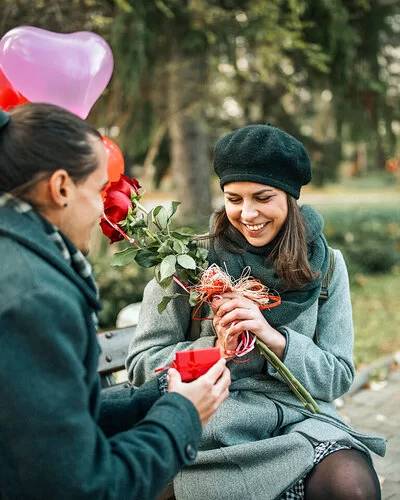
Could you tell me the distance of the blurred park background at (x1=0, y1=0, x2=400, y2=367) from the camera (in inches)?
228

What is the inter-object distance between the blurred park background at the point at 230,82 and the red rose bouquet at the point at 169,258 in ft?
9.30

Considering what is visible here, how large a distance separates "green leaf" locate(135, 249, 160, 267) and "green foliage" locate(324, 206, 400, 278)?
743 cm

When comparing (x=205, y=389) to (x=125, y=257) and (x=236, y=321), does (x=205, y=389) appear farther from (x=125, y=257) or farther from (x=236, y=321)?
(x=125, y=257)

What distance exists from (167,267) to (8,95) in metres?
0.75

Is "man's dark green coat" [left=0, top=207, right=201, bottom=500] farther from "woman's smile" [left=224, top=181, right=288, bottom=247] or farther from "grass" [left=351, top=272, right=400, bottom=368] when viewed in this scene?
"grass" [left=351, top=272, right=400, bottom=368]

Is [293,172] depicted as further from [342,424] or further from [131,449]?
[131,449]

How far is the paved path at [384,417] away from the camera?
11.0 feet

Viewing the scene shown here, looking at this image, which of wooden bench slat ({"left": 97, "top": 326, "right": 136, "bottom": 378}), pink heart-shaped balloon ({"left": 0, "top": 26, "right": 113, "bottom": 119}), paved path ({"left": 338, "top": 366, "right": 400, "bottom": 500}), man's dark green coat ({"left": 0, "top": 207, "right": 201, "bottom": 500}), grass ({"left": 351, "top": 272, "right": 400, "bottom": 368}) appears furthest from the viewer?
grass ({"left": 351, "top": 272, "right": 400, "bottom": 368})

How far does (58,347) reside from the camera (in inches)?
46.7

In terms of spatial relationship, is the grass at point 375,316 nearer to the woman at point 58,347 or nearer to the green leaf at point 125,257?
the green leaf at point 125,257

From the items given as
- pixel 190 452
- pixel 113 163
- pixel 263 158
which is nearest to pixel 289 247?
pixel 263 158

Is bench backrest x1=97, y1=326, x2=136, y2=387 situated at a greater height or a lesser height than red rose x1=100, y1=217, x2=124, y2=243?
lesser

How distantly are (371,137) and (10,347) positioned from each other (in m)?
7.04

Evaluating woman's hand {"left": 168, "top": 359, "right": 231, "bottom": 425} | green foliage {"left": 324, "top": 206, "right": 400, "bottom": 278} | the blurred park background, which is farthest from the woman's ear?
green foliage {"left": 324, "top": 206, "right": 400, "bottom": 278}
